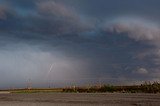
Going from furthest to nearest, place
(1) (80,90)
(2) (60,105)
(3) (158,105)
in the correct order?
(1) (80,90) < (2) (60,105) < (3) (158,105)

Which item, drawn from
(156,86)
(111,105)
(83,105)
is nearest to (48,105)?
(83,105)

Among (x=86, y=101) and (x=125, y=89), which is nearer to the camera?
(x=86, y=101)

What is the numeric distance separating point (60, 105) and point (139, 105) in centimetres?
609

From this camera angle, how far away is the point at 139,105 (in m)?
25.8

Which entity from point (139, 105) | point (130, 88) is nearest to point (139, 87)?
point (130, 88)

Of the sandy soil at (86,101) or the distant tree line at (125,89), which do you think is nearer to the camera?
the sandy soil at (86,101)

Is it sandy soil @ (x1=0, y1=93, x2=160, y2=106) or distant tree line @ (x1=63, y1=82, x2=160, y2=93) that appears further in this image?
distant tree line @ (x1=63, y1=82, x2=160, y2=93)

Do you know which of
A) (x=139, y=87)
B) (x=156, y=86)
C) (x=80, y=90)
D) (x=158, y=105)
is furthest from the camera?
(x=80, y=90)

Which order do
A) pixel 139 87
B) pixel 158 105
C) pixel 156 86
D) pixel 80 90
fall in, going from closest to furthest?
1. pixel 158 105
2. pixel 156 86
3. pixel 139 87
4. pixel 80 90

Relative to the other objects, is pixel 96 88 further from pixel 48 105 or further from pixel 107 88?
pixel 48 105

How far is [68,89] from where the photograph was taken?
224ft

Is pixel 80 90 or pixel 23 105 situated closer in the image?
pixel 23 105

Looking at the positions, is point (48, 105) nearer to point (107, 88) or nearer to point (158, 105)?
point (158, 105)

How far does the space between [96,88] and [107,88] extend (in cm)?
219
